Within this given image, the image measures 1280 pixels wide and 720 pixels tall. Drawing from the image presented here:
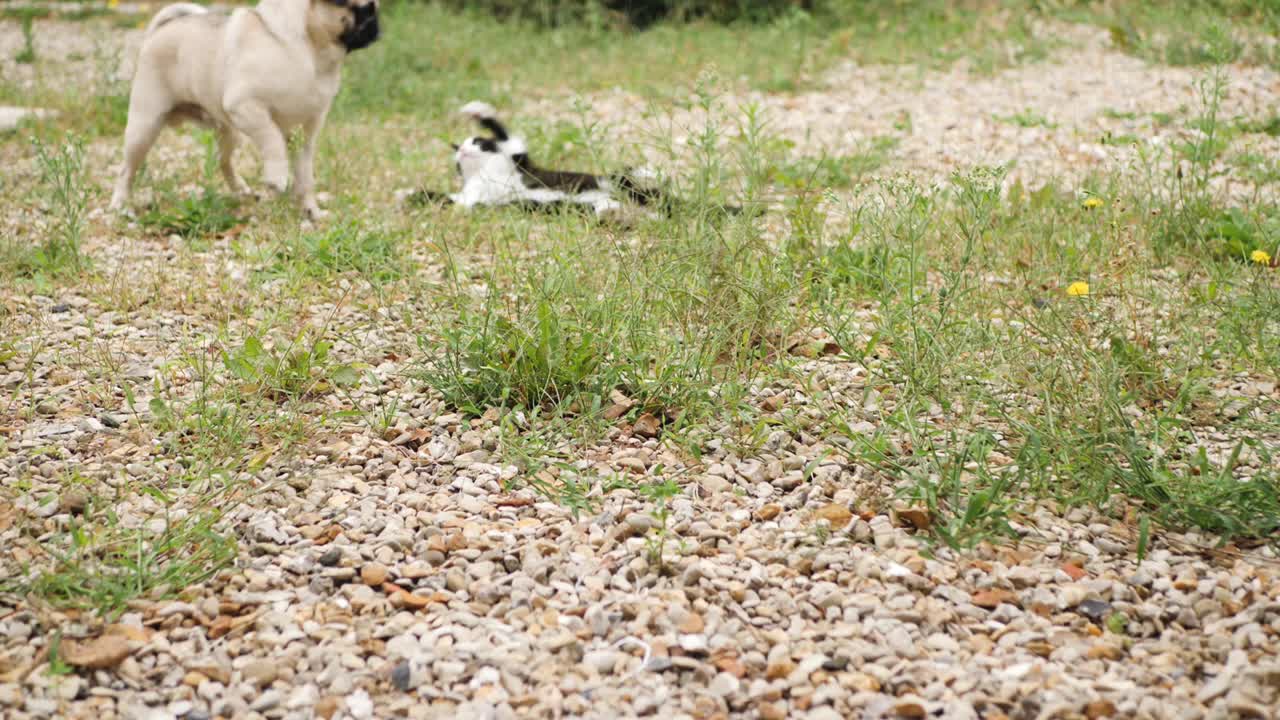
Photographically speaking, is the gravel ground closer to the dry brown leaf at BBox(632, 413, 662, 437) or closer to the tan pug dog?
the dry brown leaf at BBox(632, 413, 662, 437)

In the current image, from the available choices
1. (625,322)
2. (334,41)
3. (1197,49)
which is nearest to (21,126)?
(334,41)

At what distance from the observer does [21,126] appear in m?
6.08

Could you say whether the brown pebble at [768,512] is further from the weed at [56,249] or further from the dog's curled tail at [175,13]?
the dog's curled tail at [175,13]

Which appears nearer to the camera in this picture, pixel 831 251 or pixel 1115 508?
pixel 1115 508

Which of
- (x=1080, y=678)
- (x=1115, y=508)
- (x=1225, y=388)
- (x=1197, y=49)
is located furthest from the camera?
(x=1197, y=49)

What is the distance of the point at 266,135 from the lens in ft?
14.3

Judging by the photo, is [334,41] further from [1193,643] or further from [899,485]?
[1193,643]

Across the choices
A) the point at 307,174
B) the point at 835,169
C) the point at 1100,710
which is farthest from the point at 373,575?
the point at 835,169

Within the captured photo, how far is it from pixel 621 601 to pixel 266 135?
9.77ft

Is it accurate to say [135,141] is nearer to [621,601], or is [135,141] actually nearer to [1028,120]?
[621,601]

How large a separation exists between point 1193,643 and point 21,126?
6294 mm

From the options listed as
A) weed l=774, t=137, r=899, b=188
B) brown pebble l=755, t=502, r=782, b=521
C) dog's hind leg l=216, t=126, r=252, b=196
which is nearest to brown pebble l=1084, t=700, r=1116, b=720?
brown pebble l=755, t=502, r=782, b=521

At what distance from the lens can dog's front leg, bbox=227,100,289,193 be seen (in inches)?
171

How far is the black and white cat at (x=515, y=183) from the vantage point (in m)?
4.33
